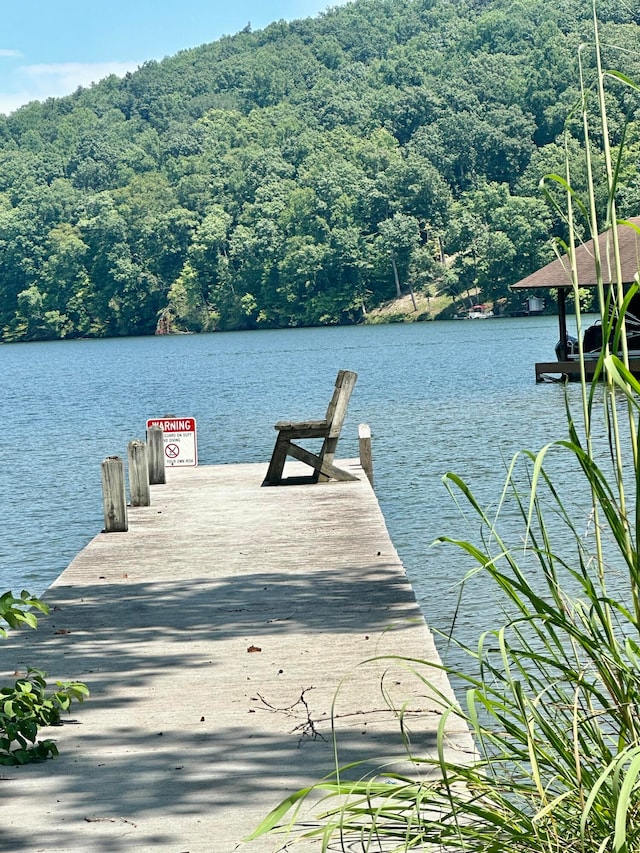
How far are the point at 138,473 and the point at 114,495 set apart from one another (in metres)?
1.43

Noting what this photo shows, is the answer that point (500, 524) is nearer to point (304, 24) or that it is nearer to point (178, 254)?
point (178, 254)

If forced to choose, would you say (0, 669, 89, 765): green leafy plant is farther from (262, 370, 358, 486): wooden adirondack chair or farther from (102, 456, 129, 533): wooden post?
(262, 370, 358, 486): wooden adirondack chair

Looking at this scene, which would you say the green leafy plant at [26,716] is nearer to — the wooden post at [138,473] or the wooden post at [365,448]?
the wooden post at [138,473]

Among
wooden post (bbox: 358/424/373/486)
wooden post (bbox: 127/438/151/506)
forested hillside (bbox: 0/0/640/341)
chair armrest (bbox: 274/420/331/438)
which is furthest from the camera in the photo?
forested hillside (bbox: 0/0/640/341)

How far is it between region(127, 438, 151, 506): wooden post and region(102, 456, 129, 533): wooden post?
2.92ft

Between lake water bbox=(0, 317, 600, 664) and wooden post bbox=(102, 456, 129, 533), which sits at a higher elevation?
wooden post bbox=(102, 456, 129, 533)

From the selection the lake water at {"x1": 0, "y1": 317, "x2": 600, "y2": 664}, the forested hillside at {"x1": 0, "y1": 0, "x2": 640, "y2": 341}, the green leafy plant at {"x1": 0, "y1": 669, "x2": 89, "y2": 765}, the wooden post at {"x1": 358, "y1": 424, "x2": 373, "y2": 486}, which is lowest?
the lake water at {"x1": 0, "y1": 317, "x2": 600, "y2": 664}

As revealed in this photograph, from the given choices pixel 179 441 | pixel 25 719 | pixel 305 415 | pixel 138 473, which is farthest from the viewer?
pixel 305 415

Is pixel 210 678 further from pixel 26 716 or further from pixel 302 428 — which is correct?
pixel 302 428

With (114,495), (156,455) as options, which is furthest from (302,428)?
(114,495)

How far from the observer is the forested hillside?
11194cm

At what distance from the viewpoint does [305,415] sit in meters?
32.2

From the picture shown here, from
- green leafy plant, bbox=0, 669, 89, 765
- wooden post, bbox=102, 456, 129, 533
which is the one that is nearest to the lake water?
wooden post, bbox=102, 456, 129, 533

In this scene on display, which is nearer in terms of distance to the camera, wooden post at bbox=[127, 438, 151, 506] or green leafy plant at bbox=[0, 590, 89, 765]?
green leafy plant at bbox=[0, 590, 89, 765]
